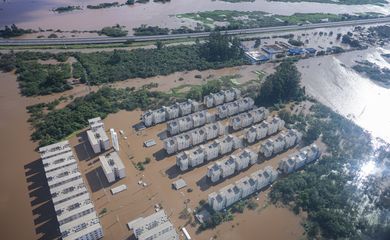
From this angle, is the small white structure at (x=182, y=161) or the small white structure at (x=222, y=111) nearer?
the small white structure at (x=182, y=161)

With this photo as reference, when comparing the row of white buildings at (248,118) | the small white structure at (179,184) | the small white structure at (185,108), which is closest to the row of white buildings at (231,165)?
the small white structure at (179,184)

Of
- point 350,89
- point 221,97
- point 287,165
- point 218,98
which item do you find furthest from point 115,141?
point 350,89

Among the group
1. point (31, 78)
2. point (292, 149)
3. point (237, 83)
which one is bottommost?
point (292, 149)

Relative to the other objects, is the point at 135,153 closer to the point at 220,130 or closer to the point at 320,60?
the point at 220,130

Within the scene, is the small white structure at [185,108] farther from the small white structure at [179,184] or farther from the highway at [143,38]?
the highway at [143,38]

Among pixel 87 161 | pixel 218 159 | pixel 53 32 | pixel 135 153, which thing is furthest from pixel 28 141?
pixel 53 32
